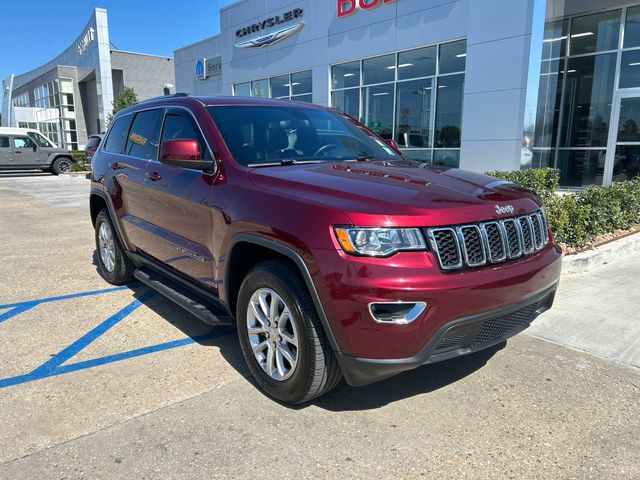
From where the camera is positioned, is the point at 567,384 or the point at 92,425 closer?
the point at 92,425

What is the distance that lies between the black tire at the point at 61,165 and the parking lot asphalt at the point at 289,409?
2169 centimetres

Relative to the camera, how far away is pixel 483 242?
106 inches

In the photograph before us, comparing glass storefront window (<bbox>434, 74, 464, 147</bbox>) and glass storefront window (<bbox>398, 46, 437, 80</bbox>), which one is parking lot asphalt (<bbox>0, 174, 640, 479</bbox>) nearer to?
glass storefront window (<bbox>434, 74, 464, 147</bbox>)

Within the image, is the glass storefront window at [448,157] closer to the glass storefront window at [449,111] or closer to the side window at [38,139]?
the glass storefront window at [449,111]

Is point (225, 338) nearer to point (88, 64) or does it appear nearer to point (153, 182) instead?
point (153, 182)

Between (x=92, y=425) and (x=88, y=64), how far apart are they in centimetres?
4307

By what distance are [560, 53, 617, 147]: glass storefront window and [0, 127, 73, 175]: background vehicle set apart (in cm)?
2161

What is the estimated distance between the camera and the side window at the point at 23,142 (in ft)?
73.2

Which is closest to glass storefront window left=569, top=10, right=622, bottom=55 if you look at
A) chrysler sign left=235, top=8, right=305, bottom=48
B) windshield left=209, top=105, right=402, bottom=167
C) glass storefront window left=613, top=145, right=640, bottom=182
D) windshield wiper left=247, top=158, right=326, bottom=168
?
glass storefront window left=613, top=145, right=640, bottom=182

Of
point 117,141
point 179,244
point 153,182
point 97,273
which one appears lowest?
point 97,273

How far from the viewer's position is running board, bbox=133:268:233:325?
3.47 m

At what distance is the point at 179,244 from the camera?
390cm

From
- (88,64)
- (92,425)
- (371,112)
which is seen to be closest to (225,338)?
(92,425)

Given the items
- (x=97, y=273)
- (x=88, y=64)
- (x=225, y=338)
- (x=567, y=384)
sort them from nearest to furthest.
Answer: (x=567, y=384)
(x=225, y=338)
(x=97, y=273)
(x=88, y=64)
